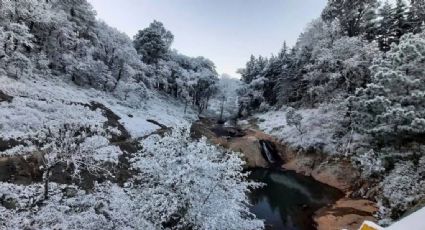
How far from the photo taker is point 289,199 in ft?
82.8

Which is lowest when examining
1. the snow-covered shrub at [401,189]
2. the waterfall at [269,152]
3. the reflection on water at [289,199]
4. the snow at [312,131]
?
the reflection on water at [289,199]

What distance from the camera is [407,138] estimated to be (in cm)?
2286

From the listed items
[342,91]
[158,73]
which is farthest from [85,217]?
[158,73]

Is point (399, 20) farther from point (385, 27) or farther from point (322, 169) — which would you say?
point (322, 169)

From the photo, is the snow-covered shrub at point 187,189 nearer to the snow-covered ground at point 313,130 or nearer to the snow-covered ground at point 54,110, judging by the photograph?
the snow-covered ground at point 54,110

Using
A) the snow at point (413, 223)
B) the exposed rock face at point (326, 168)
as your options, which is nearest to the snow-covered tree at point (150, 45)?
the exposed rock face at point (326, 168)

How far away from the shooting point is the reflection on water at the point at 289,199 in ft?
68.1

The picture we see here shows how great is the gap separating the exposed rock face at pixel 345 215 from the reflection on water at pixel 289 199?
0.77 metres

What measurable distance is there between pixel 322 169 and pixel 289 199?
671cm

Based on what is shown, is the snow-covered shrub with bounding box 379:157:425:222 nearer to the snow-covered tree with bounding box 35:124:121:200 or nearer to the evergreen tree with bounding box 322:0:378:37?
the snow-covered tree with bounding box 35:124:121:200

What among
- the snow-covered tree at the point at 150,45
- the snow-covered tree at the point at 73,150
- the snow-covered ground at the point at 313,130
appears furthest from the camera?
the snow-covered tree at the point at 150,45

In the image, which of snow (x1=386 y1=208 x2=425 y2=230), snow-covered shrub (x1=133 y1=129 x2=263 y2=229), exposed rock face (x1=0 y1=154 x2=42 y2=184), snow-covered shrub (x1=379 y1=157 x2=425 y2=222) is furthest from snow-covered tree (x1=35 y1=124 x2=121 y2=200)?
snow-covered shrub (x1=379 y1=157 x2=425 y2=222)

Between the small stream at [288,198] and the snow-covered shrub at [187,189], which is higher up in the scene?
the snow-covered shrub at [187,189]

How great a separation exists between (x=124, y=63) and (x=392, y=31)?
1294 inches
